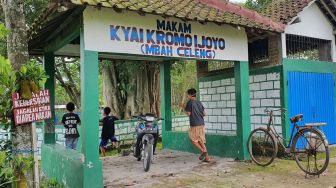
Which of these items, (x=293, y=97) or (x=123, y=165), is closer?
(x=123, y=165)

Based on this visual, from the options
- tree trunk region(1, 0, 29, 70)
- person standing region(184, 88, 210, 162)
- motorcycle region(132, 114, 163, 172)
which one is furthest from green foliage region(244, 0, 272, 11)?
tree trunk region(1, 0, 29, 70)

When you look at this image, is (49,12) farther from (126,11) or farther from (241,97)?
(241,97)

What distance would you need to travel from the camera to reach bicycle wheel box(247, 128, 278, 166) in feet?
26.0

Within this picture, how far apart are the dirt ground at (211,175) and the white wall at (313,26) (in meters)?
3.38

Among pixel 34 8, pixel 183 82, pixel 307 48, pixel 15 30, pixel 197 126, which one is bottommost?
pixel 197 126

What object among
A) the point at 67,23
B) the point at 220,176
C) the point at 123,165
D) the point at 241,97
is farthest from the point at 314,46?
the point at 67,23

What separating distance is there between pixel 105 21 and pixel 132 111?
30.1 ft

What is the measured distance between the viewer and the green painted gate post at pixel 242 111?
28.1 ft

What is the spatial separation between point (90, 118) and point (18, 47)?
1.82 meters

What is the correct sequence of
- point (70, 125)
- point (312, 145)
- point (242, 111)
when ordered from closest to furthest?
point (312, 145), point (242, 111), point (70, 125)

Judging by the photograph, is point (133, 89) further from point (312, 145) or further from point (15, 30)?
point (15, 30)

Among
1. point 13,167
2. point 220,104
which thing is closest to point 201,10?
point 220,104

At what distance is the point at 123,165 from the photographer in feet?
28.6

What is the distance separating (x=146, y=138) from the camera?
25.8ft
